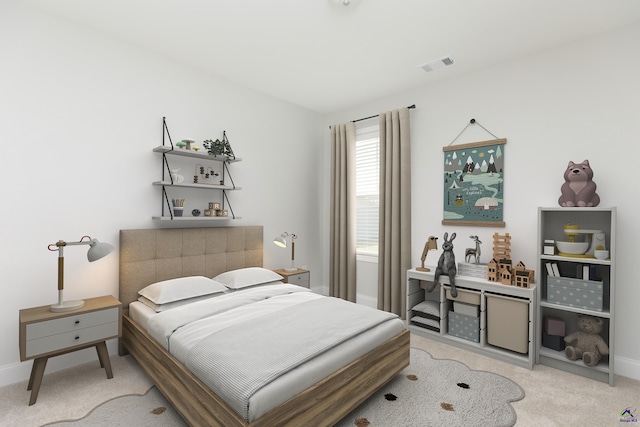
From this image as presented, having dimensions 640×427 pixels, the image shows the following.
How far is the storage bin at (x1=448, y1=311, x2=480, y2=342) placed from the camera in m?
3.01

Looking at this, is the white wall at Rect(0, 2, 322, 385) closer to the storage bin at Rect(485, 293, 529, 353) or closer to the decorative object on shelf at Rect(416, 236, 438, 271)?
the decorative object on shelf at Rect(416, 236, 438, 271)

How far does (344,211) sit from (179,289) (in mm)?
2366

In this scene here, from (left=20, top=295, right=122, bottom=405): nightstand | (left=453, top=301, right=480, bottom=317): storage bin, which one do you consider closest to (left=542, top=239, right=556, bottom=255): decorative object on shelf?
(left=453, top=301, right=480, bottom=317): storage bin

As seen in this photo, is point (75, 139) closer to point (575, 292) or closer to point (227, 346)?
point (227, 346)

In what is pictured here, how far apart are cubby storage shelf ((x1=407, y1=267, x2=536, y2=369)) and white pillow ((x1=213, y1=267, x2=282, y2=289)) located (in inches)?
60.7

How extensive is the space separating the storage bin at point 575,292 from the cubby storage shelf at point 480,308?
0.15 meters

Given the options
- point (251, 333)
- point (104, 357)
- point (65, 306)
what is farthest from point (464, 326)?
point (65, 306)

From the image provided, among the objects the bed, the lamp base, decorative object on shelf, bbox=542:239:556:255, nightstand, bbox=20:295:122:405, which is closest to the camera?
the bed

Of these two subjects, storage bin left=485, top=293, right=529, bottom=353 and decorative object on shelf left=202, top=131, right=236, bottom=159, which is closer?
storage bin left=485, top=293, right=529, bottom=353

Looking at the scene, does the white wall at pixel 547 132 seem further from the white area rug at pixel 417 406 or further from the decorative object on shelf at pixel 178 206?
the decorative object on shelf at pixel 178 206

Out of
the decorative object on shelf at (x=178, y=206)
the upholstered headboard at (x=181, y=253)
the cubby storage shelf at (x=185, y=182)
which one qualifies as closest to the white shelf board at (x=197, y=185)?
the cubby storage shelf at (x=185, y=182)

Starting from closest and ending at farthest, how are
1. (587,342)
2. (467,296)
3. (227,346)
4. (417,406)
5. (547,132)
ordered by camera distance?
(227,346)
(417,406)
(587,342)
(547,132)
(467,296)

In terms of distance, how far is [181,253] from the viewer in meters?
3.15

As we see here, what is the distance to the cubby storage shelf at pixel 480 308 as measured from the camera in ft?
8.82
